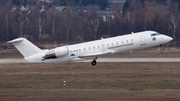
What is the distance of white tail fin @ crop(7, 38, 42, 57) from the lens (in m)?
51.2

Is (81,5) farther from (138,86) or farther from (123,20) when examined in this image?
(138,86)

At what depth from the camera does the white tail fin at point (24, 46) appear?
51.2 meters

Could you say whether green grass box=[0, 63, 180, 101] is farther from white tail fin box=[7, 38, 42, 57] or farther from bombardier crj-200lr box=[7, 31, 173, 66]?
white tail fin box=[7, 38, 42, 57]

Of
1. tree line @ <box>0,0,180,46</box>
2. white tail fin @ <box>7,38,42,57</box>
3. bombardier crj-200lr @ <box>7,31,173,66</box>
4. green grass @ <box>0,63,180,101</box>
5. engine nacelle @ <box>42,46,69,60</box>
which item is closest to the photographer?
green grass @ <box>0,63,180,101</box>

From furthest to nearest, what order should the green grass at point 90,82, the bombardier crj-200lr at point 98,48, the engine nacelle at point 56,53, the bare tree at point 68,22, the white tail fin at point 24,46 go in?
the bare tree at point 68,22, the bombardier crj-200lr at point 98,48, the engine nacelle at point 56,53, the white tail fin at point 24,46, the green grass at point 90,82

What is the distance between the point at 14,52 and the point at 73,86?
111 feet

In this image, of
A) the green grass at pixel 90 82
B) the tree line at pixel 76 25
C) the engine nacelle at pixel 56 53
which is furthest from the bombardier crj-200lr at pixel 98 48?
the tree line at pixel 76 25

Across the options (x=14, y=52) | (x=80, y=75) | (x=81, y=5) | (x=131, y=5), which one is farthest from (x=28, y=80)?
(x=81, y=5)

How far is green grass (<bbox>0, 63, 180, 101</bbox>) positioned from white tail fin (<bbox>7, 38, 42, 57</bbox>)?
1666 mm

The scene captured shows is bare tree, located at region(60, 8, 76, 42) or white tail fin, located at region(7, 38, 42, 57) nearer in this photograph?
white tail fin, located at region(7, 38, 42, 57)

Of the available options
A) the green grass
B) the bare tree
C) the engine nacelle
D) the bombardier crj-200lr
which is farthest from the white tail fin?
the bare tree

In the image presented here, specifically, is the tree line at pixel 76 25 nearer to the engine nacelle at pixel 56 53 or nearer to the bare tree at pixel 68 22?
the bare tree at pixel 68 22

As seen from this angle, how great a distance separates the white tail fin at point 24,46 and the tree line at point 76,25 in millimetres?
39910

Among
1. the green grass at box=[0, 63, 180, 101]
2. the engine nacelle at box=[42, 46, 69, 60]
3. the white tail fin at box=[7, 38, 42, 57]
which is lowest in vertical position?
the green grass at box=[0, 63, 180, 101]
